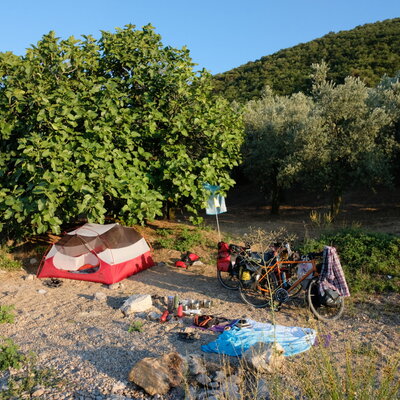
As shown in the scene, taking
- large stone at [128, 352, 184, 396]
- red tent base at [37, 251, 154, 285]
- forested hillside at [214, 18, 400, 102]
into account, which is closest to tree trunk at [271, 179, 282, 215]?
red tent base at [37, 251, 154, 285]

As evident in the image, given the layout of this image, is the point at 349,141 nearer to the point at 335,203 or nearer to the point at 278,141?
the point at 335,203

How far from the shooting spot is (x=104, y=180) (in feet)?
29.2

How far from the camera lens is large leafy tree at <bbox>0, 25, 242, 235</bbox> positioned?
8664mm

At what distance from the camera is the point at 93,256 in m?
9.48

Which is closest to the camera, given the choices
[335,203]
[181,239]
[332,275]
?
[332,275]

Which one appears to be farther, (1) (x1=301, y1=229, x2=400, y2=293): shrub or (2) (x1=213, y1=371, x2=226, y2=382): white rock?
(1) (x1=301, y1=229, x2=400, y2=293): shrub

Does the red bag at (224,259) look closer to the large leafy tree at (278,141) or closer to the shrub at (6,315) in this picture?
the shrub at (6,315)

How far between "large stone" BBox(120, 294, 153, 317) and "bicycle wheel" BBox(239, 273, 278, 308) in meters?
1.81

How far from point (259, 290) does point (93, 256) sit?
4.35m

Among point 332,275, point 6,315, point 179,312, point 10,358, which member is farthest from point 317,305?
point 6,315

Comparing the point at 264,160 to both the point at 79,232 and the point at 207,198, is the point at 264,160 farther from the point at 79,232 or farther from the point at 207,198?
the point at 79,232

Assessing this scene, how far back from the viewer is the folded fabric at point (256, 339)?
5.11 metres

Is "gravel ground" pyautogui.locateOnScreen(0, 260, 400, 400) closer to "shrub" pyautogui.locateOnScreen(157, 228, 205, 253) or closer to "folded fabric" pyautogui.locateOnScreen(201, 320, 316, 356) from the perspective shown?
"folded fabric" pyautogui.locateOnScreen(201, 320, 316, 356)

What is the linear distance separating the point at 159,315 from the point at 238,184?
61.3 ft
